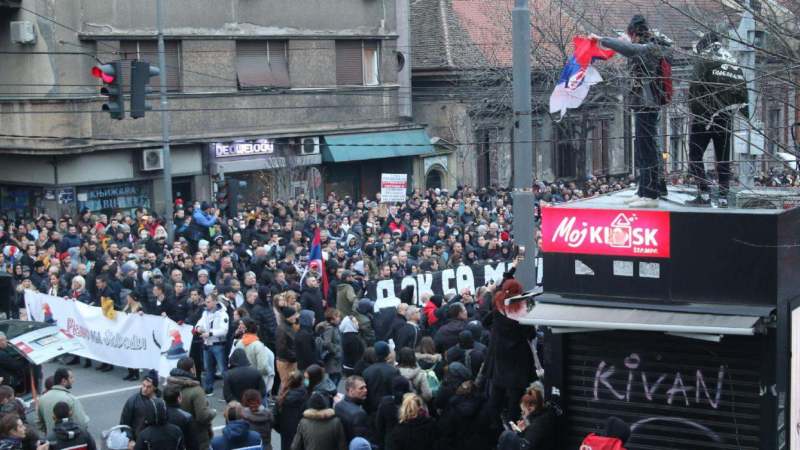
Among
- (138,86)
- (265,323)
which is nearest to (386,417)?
(265,323)

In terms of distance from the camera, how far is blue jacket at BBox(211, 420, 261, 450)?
10.4 meters

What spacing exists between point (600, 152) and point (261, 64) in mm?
15715

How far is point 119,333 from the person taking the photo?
17984 mm

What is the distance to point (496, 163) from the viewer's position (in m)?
41.9

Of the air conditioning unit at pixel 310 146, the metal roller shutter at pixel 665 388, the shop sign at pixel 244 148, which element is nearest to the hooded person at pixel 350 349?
the metal roller shutter at pixel 665 388

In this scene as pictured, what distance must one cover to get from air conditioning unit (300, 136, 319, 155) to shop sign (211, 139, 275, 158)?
1101mm

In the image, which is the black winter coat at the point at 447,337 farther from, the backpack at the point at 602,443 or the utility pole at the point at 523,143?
the backpack at the point at 602,443

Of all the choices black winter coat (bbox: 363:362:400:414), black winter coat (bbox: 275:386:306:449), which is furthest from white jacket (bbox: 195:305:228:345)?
black winter coat (bbox: 363:362:400:414)

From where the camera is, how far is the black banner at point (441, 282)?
19188mm

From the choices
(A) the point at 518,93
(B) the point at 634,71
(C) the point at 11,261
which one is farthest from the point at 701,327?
(C) the point at 11,261

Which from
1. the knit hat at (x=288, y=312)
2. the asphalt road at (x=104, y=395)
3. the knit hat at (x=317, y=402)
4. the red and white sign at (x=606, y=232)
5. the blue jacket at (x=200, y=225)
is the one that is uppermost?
the red and white sign at (x=606, y=232)

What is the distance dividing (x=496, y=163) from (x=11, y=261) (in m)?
22.3

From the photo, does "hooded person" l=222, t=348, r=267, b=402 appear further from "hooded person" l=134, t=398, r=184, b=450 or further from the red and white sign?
the red and white sign

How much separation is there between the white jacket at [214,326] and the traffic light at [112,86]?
5.14 m
